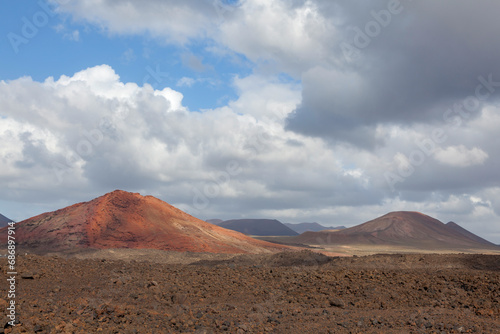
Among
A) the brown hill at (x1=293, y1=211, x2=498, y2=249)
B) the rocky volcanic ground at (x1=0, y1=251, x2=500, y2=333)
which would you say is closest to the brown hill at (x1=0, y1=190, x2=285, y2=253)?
the rocky volcanic ground at (x1=0, y1=251, x2=500, y2=333)

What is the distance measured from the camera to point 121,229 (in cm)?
5506

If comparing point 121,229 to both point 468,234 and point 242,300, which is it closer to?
point 242,300

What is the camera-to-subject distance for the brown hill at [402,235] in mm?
132250

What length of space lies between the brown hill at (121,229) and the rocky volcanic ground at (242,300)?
33965 millimetres

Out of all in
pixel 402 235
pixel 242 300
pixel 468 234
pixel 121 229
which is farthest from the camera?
pixel 468 234

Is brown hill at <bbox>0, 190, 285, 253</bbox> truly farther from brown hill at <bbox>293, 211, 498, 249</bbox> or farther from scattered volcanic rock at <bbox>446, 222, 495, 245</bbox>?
scattered volcanic rock at <bbox>446, 222, 495, 245</bbox>

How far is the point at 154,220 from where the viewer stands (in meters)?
58.6

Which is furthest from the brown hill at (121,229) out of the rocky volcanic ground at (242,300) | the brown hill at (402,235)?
the brown hill at (402,235)

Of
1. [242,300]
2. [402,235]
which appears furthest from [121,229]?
[402,235]

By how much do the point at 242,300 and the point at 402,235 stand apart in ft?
469

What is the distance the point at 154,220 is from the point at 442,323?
51194mm

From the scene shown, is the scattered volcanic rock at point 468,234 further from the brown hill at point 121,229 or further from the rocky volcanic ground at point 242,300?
the rocky volcanic ground at point 242,300

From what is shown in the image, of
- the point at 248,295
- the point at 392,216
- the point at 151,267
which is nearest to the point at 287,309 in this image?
the point at 248,295

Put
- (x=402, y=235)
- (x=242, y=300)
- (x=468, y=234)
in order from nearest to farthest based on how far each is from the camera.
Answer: (x=242, y=300) → (x=402, y=235) → (x=468, y=234)
